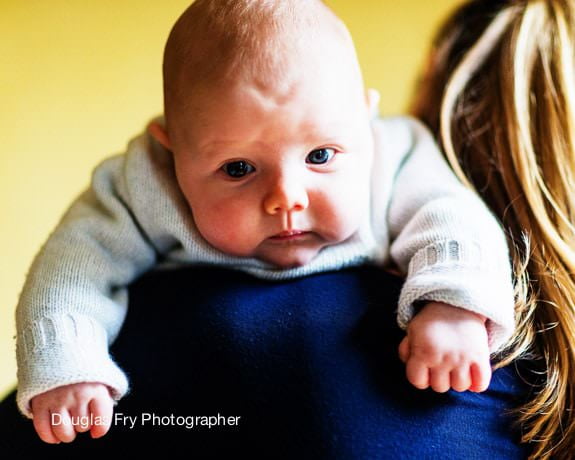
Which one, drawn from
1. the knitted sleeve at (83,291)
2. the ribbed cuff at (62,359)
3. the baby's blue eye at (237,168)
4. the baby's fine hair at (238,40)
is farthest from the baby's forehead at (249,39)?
the ribbed cuff at (62,359)

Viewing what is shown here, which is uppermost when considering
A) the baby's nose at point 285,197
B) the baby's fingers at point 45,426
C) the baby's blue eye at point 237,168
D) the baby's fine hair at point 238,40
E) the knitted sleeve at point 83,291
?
the baby's fine hair at point 238,40

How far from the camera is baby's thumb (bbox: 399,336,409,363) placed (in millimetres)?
737

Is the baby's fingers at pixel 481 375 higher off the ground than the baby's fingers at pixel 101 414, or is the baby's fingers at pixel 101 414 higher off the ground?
the baby's fingers at pixel 481 375

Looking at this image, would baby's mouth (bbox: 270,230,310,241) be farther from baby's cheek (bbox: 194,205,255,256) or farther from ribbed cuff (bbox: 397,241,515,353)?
ribbed cuff (bbox: 397,241,515,353)

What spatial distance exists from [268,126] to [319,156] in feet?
0.28

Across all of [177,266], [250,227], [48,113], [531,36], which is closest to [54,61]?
[48,113]

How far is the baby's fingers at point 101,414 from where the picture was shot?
0.73m

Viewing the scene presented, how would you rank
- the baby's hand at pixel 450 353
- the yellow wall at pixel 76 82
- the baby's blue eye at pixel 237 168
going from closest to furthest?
the baby's hand at pixel 450 353 < the baby's blue eye at pixel 237 168 < the yellow wall at pixel 76 82

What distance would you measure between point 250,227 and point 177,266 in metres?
0.16

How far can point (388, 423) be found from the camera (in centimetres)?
71

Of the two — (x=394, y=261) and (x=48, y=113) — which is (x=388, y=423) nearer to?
(x=394, y=261)

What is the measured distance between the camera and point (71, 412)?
0.74 meters

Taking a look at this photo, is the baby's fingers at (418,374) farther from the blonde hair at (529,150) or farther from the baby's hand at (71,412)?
the baby's hand at (71,412)

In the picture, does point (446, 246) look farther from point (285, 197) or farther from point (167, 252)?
point (167, 252)
